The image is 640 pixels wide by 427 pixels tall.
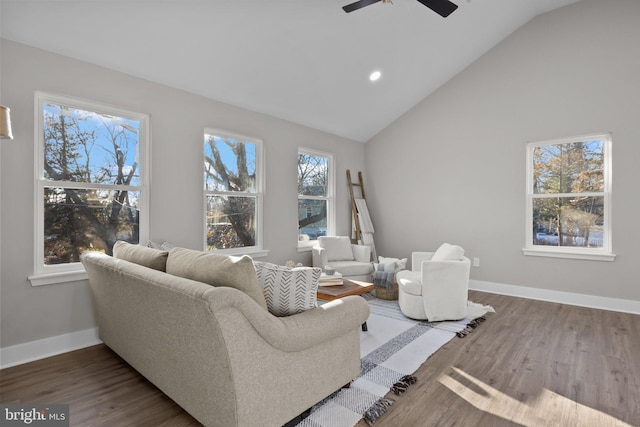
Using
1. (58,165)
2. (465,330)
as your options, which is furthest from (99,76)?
(465,330)

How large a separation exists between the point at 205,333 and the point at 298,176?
12.4 ft

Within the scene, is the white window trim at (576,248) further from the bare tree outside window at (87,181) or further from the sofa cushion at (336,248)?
the bare tree outside window at (87,181)

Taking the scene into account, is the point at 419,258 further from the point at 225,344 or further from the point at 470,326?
the point at 225,344

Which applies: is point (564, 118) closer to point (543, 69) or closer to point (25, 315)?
point (543, 69)

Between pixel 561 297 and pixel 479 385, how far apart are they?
2946mm

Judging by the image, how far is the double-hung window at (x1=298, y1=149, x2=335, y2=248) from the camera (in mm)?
5238

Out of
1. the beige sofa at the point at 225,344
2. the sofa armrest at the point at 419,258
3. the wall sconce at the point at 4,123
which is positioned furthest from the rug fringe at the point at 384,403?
the wall sconce at the point at 4,123

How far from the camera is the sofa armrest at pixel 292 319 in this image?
145cm

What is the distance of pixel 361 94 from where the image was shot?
4887 mm

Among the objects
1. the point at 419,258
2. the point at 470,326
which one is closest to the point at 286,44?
the point at 419,258

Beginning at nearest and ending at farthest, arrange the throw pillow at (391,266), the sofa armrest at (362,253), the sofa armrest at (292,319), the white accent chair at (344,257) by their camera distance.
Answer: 1. the sofa armrest at (292,319)
2. the throw pillow at (391,266)
3. the white accent chair at (344,257)
4. the sofa armrest at (362,253)

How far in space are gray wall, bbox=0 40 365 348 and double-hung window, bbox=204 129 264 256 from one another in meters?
0.14

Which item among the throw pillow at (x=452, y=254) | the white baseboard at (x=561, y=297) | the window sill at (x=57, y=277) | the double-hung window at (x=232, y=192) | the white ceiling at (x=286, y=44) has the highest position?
the white ceiling at (x=286, y=44)

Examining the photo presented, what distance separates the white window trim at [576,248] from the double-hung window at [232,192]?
12.2 ft
